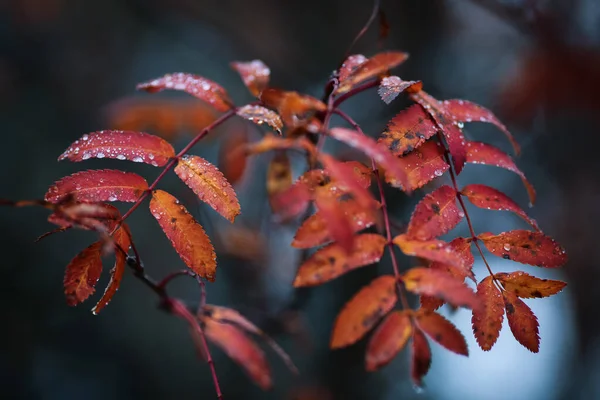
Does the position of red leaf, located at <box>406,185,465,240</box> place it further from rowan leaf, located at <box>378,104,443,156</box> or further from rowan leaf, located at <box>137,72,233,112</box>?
rowan leaf, located at <box>137,72,233,112</box>

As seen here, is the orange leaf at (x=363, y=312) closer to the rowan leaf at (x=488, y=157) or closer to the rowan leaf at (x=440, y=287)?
the rowan leaf at (x=440, y=287)

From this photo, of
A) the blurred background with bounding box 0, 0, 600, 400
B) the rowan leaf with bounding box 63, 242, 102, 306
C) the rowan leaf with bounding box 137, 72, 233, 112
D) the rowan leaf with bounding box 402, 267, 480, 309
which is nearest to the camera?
the rowan leaf with bounding box 402, 267, 480, 309

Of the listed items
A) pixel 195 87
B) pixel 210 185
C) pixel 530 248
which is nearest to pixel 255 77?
pixel 195 87

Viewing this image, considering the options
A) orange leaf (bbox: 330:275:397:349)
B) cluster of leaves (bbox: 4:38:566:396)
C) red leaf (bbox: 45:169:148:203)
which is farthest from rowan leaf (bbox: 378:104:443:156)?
red leaf (bbox: 45:169:148:203)

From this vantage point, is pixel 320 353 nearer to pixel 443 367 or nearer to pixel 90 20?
pixel 443 367

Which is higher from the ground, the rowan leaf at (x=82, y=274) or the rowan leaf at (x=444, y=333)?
the rowan leaf at (x=82, y=274)

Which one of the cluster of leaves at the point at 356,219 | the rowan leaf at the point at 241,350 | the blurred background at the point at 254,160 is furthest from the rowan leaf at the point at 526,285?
the blurred background at the point at 254,160
